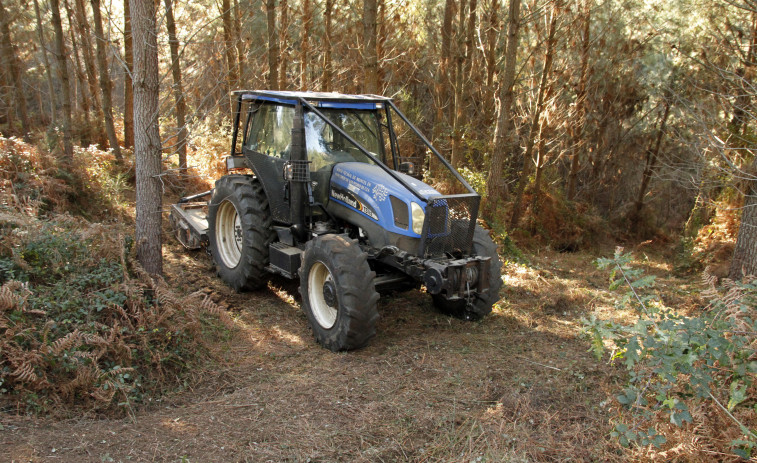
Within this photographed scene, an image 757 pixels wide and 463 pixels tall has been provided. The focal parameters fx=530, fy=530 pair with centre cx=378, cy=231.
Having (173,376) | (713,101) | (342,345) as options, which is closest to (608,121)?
(713,101)

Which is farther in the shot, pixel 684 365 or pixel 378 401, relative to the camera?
pixel 378 401

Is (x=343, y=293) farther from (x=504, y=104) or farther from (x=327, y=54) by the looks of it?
(x=327, y=54)

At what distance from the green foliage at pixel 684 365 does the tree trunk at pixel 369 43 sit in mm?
6215

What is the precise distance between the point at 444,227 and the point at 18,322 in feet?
12.9

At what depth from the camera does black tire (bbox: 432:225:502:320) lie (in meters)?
5.89

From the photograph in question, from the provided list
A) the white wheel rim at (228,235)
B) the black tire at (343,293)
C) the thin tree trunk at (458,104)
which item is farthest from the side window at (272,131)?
the thin tree trunk at (458,104)

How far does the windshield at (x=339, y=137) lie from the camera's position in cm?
623

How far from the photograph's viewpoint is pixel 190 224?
7996 millimetres

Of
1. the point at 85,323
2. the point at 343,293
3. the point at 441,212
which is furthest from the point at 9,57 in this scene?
the point at 441,212

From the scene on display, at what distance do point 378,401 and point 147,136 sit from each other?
11.8 ft

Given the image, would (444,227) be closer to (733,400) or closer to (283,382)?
(283,382)

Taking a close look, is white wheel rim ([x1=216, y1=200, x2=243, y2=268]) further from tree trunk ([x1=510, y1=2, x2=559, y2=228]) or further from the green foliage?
tree trunk ([x1=510, y1=2, x2=559, y2=228])

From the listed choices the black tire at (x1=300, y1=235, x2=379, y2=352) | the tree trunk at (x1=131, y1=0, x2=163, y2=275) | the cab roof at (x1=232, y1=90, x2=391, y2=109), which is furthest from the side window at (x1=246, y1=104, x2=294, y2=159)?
the black tire at (x1=300, y1=235, x2=379, y2=352)

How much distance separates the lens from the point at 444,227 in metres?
5.60
